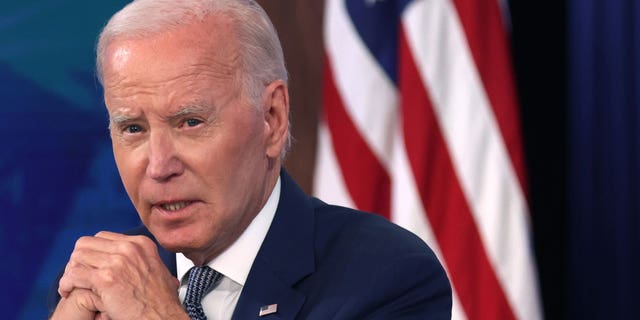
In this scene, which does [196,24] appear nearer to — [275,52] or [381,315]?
[275,52]

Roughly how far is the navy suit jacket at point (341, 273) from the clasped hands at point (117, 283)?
16 centimetres

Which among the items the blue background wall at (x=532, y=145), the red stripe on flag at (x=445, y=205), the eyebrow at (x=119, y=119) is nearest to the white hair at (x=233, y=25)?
the eyebrow at (x=119, y=119)

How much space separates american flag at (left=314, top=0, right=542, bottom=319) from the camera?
304 cm

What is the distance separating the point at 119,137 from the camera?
1.90 metres

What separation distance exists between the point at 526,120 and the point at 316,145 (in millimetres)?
769

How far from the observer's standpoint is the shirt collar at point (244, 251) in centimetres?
198

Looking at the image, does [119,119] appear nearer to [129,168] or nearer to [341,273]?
[129,168]

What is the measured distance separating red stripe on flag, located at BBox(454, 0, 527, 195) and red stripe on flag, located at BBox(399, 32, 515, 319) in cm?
19

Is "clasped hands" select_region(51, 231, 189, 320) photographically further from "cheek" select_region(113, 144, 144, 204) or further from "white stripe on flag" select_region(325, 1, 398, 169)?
"white stripe on flag" select_region(325, 1, 398, 169)

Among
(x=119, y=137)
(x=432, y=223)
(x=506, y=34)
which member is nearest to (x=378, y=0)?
(x=506, y=34)

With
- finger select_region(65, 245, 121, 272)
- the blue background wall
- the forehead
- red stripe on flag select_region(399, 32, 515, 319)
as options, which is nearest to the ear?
the forehead

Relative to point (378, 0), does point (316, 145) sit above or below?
below

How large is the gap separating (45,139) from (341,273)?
184cm

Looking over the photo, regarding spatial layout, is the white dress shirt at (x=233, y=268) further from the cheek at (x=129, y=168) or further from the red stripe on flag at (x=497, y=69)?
the red stripe on flag at (x=497, y=69)
